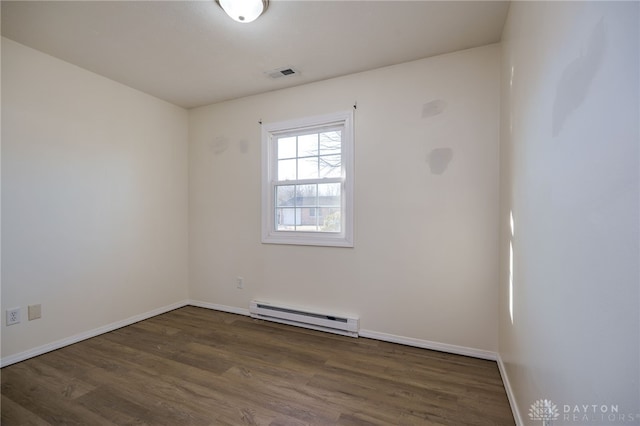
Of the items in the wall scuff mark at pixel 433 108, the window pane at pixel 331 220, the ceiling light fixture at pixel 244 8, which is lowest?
the window pane at pixel 331 220

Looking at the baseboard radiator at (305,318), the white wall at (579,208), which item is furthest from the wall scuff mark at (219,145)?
the white wall at (579,208)

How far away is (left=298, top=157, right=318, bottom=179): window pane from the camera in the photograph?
3059 mm

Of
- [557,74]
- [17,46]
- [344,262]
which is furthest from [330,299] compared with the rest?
[17,46]

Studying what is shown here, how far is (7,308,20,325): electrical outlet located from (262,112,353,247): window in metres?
2.13

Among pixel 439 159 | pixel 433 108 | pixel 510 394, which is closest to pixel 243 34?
pixel 433 108

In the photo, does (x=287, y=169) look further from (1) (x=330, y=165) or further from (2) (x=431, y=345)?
(2) (x=431, y=345)

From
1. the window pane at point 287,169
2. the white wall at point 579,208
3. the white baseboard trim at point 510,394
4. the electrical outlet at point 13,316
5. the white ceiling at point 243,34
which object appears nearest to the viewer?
the white wall at point 579,208

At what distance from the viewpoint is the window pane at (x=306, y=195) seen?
3.06 m

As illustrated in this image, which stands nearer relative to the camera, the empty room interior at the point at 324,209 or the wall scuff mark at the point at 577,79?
the wall scuff mark at the point at 577,79

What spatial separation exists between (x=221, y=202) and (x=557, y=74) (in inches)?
131

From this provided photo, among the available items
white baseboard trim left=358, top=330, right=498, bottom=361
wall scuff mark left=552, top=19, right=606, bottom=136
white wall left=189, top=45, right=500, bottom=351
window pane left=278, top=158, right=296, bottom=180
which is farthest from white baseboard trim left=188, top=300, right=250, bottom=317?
wall scuff mark left=552, top=19, right=606, bottom=136

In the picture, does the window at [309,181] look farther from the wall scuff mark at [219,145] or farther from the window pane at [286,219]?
the wall scuff mark at [219,145]

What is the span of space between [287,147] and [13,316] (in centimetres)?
284

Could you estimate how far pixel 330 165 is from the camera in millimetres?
2977
